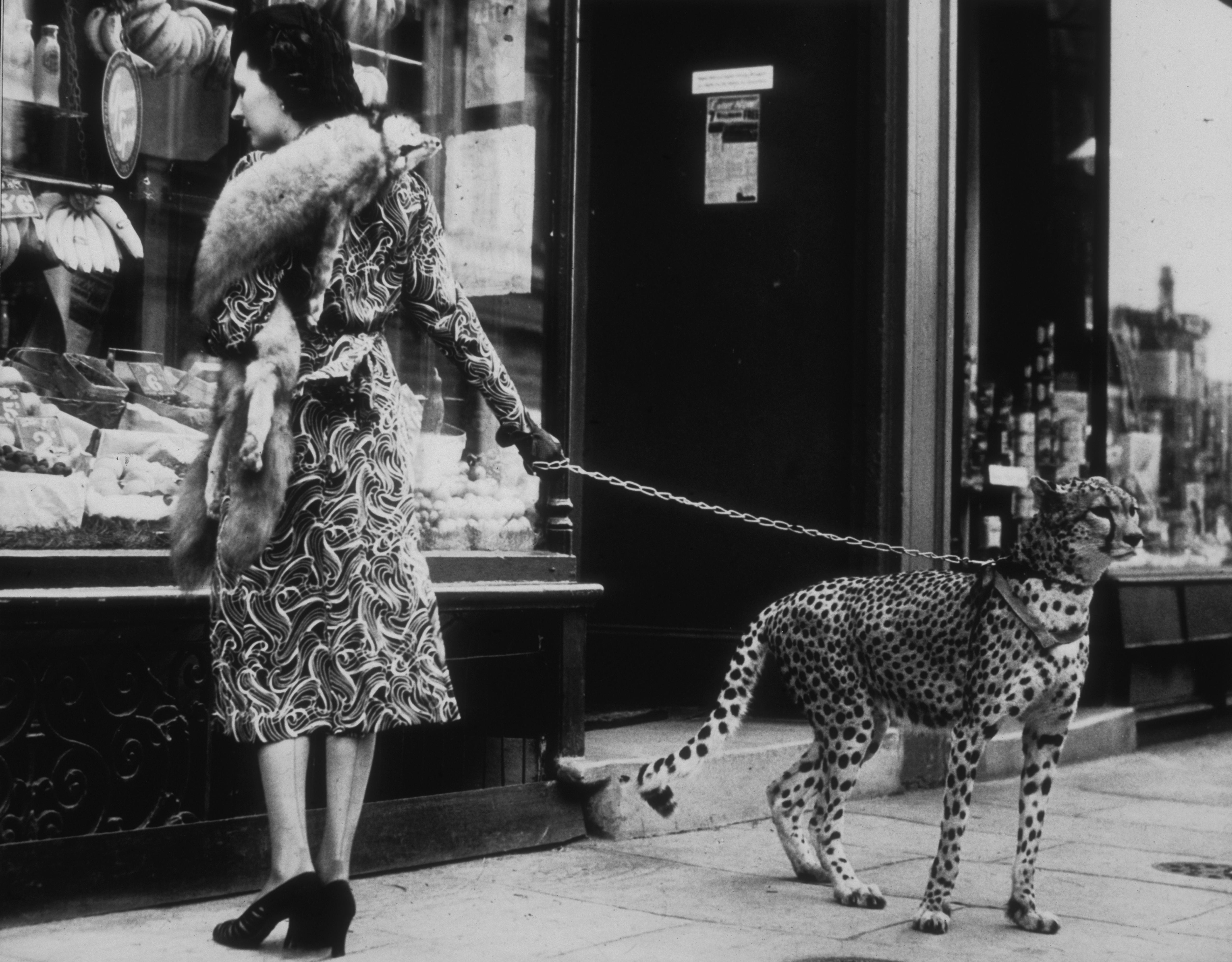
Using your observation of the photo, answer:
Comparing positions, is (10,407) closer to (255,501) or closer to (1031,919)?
(255,501)

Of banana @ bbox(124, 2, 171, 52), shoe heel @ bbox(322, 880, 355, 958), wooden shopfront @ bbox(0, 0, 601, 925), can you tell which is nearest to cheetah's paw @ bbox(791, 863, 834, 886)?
wooden shopfront @ bbox(0, 0, 601, 925)

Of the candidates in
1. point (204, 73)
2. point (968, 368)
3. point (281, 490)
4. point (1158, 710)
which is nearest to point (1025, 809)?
point (281, 490)

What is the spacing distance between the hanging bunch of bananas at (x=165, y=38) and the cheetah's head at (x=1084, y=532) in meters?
2.94

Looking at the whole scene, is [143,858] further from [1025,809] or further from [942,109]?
[942,109]

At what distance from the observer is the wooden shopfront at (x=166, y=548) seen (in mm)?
4801

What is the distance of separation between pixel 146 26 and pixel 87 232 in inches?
26.7

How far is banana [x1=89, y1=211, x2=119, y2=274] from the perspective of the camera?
547cm

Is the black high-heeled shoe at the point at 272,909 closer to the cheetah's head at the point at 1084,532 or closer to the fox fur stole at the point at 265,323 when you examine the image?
the fox fur stole at the point at 265,323

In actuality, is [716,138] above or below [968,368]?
above

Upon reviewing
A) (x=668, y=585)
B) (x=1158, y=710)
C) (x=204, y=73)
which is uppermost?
(x=204, y=73)

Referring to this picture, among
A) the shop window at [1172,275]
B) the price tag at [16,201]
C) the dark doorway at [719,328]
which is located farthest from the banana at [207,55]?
the shop window at [1172,275]

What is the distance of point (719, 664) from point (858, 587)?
2372 mm

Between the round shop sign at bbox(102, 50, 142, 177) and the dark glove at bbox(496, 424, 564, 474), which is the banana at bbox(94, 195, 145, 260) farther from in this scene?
the dark glove at bbox(496, 424, 564, 474)

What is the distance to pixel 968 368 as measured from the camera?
9016 mm
